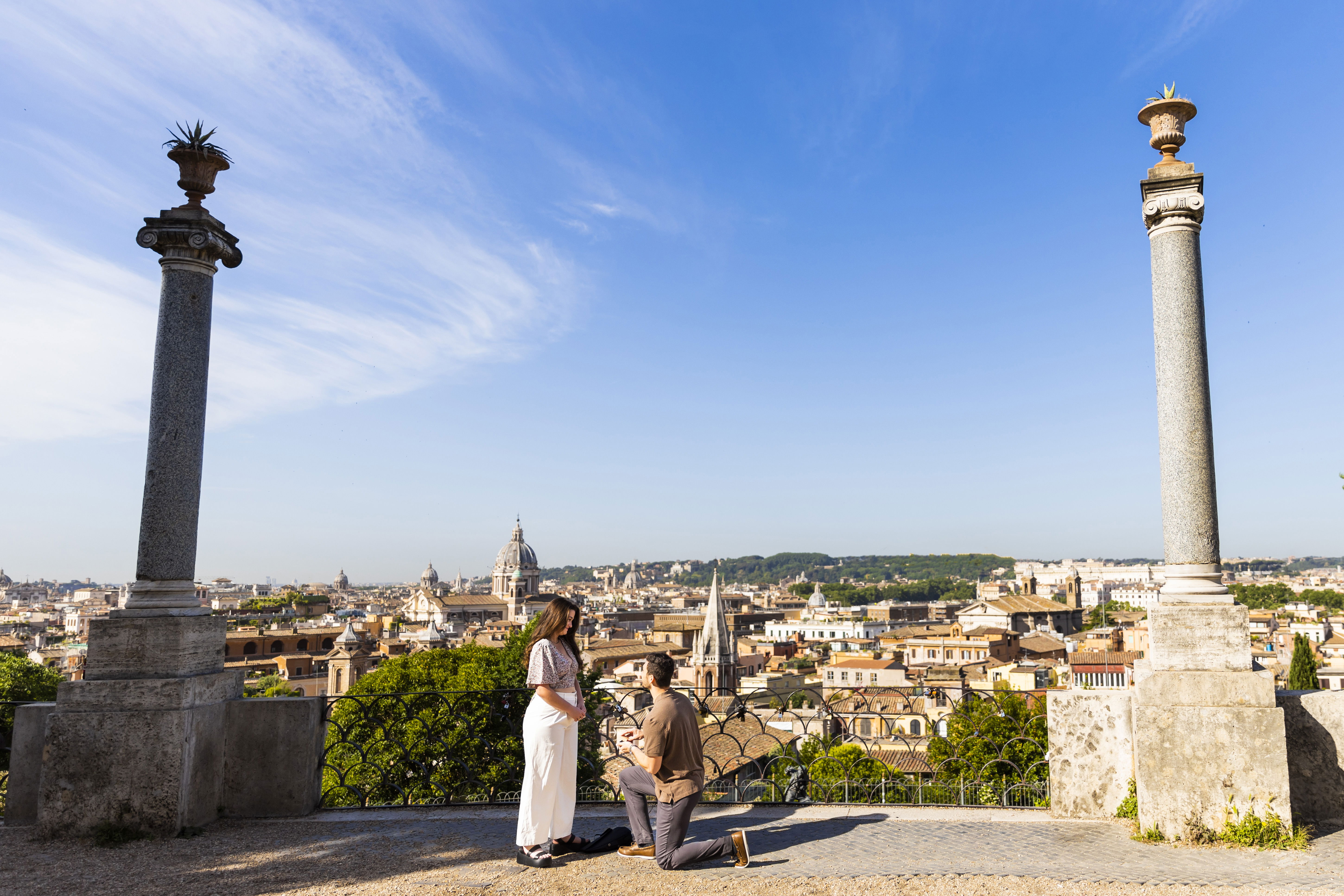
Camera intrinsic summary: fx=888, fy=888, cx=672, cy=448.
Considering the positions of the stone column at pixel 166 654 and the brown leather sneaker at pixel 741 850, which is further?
the stone column at pixel 166 654

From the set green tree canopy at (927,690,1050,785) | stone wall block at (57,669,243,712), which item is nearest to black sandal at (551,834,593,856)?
green tree canopy at (927,690,1050,785)

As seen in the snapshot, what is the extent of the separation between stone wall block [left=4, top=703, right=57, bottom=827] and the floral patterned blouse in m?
3.43

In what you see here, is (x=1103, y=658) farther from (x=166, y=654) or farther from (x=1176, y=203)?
(x=166, y=654)

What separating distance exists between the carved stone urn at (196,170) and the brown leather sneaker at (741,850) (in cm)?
562

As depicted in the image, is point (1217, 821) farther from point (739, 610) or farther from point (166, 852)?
point (739, 610)

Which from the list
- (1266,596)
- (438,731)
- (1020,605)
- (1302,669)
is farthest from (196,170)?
(1266,596)

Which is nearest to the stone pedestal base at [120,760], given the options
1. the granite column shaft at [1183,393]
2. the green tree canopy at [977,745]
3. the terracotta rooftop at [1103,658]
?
the green tree canopy at [977,745]

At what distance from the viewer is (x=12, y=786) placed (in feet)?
19.3

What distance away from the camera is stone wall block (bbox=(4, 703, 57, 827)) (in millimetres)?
5863

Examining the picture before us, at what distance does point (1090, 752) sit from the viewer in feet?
18.7

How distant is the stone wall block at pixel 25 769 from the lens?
5863 millimetres

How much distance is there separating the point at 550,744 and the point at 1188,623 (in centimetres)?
393

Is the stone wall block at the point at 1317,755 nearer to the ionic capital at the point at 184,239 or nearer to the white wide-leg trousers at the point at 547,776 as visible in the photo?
the white wide-leg trousers at the point at 547,776

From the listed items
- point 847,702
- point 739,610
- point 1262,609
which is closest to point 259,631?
point 847,702
